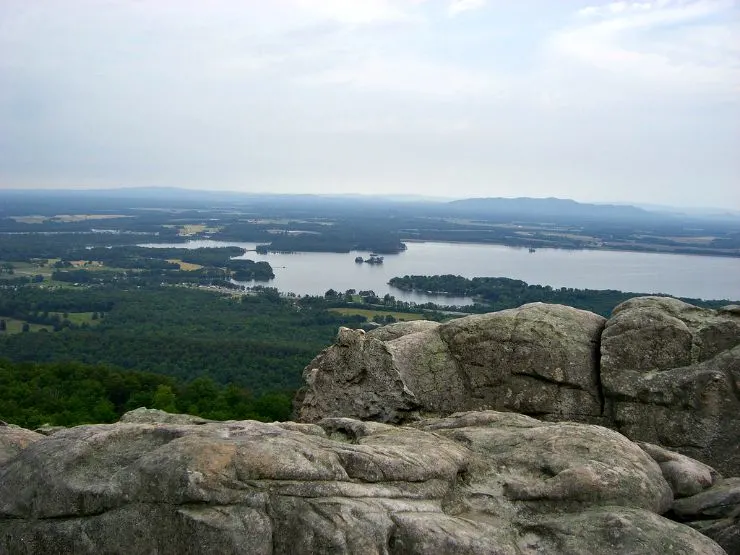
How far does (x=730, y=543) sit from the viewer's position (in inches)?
411

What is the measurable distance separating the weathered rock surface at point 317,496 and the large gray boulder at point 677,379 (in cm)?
462

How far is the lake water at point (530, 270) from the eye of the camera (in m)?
118

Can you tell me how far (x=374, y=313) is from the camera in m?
87.2

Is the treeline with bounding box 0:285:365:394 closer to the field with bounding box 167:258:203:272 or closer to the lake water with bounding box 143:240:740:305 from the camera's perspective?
the lake water with bounding box 143:240:740:305

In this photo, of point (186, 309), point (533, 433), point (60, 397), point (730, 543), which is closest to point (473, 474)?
point (533, 433)

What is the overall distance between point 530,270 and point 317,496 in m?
143

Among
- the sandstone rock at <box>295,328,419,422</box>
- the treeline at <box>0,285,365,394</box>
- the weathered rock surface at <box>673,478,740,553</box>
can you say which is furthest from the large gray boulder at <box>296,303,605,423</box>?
the treeline at <box>0,285,365,394</box>

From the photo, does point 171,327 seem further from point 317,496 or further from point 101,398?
point 317,496

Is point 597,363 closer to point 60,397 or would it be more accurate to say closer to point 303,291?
point 60,397

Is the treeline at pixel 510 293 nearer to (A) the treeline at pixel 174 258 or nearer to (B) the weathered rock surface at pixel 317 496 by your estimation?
(A) the treeline at pixel 174 258

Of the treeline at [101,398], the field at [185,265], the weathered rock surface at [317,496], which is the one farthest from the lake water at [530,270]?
the weathered rock surface at [317,496]

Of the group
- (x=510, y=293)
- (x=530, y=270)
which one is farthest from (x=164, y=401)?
(x=530, y=270)

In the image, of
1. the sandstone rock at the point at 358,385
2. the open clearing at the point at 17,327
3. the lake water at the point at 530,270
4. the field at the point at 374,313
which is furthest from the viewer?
the lake water at the point at 530,270

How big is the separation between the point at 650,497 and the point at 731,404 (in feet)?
19.8
